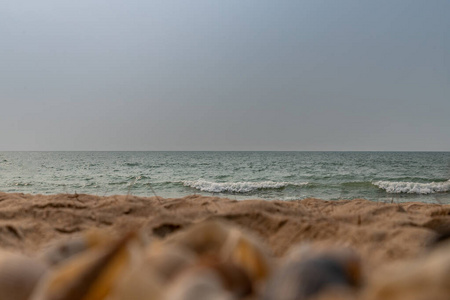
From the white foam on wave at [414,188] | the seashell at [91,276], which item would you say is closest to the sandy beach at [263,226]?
the seashell at [91,276]

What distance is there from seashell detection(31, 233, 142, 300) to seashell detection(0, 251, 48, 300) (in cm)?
12

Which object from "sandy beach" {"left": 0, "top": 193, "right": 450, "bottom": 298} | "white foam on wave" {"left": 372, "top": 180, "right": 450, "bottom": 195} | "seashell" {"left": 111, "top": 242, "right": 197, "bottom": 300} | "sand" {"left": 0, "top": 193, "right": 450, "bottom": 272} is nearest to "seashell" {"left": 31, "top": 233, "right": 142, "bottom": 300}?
"seashell" {"left": 111, "top": 242, "right": 197, "bottom": 300}

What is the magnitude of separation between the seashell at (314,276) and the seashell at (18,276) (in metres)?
0.61

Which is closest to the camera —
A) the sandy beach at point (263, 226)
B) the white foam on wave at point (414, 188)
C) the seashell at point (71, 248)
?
the seashell at point (71, 248)

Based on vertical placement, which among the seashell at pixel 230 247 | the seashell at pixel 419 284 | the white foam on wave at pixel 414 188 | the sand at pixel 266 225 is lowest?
the white foam on wave at pixel 414 188

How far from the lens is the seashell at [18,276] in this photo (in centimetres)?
77

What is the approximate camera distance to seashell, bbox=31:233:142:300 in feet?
2.16

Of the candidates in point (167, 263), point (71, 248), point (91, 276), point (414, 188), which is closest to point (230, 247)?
point (167, 263)

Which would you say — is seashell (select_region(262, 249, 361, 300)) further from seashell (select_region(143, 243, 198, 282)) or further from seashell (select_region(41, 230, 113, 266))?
seashell (select_region(41, 230, 113, 266))

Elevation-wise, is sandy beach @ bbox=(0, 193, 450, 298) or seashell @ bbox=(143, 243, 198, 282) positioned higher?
seashell @ bbox=(143, 243, 198, 282)

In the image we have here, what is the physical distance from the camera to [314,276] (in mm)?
683

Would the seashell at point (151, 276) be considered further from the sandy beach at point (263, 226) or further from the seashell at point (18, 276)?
the sandy beach at point (263, 226)

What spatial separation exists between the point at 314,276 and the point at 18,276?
2.49 feet

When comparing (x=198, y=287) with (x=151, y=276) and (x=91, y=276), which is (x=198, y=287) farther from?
(x=91, y=276)
